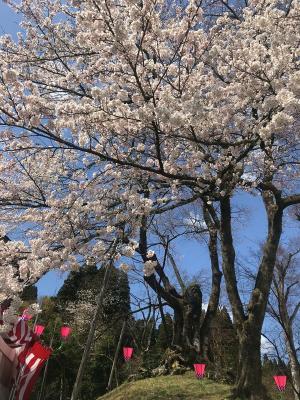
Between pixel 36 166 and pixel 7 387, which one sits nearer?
pixel 7 387

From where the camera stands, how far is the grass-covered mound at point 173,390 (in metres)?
6.82

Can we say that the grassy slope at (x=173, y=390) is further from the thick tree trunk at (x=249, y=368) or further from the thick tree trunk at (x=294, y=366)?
the thick tree trunk at (x=294, y=366)

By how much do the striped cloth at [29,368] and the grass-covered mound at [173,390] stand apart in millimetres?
1720

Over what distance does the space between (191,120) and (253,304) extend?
377 centimetres

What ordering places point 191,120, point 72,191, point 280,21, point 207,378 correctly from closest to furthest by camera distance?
point 191,120
point 280,21
point 72,191
point 207,378

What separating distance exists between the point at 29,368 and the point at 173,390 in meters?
2.36

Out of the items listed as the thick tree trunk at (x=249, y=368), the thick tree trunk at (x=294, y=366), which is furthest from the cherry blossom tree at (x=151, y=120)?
the thick tree trunk at (x=294, y=366)

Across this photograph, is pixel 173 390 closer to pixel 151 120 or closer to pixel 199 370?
pixel 199 370

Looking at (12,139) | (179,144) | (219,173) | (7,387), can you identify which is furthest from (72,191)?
(7,387)

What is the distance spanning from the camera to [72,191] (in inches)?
239

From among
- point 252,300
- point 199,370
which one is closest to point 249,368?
point 252,300

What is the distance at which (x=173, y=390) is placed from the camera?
7.10 metres

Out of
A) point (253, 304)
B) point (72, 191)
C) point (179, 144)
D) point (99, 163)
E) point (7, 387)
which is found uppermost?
point (179, 144)

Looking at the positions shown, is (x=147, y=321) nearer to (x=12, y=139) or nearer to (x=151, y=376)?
(x=151, y=376)
